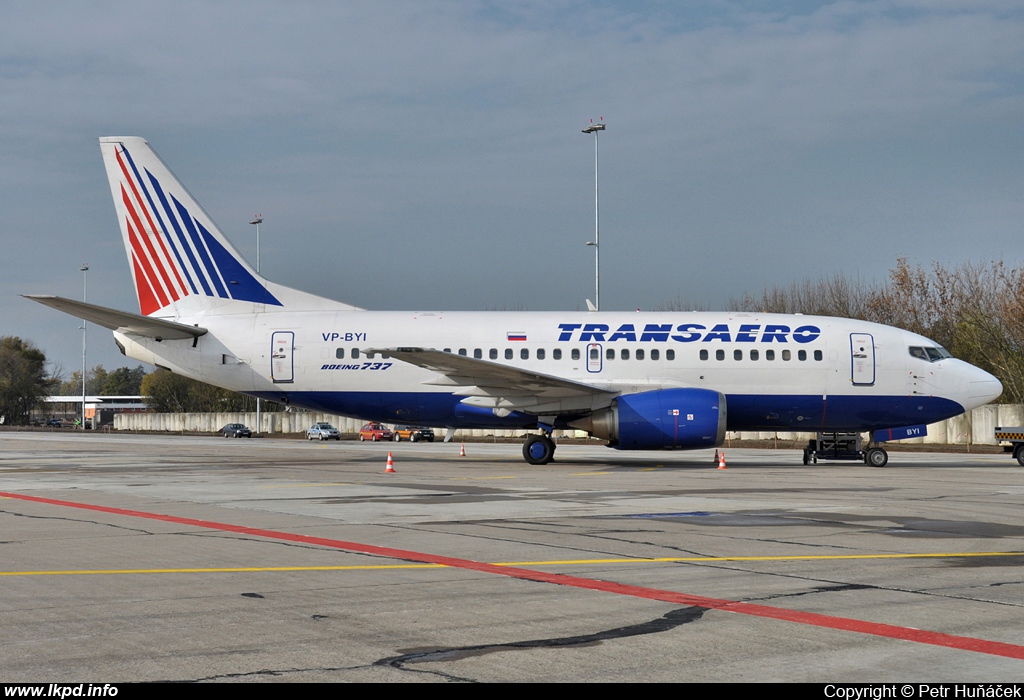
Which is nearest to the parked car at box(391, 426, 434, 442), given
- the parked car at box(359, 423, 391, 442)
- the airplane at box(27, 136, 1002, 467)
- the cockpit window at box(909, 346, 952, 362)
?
the parked car at box(359, 423, 391, 442)

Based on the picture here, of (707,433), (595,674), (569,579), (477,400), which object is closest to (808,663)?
(595,674)

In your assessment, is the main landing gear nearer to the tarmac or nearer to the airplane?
the airplane

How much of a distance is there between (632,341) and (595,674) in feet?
73.9

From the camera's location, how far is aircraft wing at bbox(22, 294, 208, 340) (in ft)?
82.8

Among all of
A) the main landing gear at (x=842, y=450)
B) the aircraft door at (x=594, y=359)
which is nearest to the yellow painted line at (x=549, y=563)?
the aircraft door at (x=594, y=359)

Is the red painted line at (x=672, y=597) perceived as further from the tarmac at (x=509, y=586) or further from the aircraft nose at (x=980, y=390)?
the aircraft nose at (x=980, y=390)

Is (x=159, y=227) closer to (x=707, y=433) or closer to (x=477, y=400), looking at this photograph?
(x=477, y=400)

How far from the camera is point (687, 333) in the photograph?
28141 millimetres

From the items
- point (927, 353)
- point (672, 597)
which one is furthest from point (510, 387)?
point (672, 597)

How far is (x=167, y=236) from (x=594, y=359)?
13.2 meters

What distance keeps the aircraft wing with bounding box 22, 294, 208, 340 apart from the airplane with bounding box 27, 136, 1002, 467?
0.20 feet

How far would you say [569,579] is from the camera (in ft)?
29.5

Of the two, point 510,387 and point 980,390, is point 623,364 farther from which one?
point 980,390

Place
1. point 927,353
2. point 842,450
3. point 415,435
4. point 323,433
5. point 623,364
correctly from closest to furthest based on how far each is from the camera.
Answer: point 623,364, point 927,353, point 842,450, point 415,435, point 323,433
